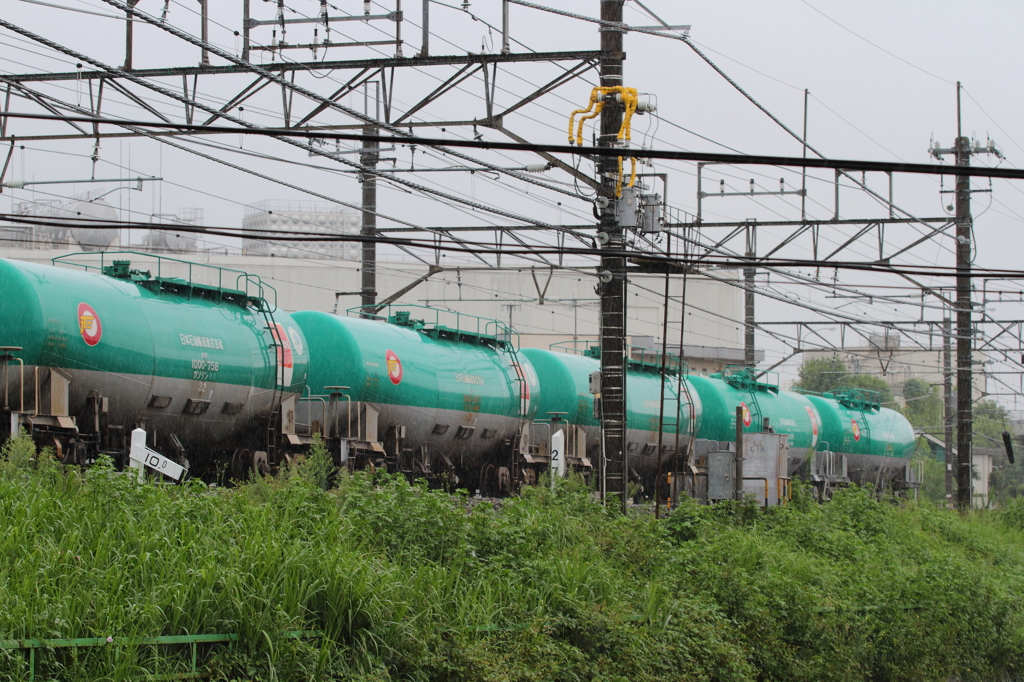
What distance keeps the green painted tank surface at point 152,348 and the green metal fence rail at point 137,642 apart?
286 inches

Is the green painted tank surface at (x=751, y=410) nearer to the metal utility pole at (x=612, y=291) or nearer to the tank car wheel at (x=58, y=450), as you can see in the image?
the metal utility pole at (x=612, y=291)

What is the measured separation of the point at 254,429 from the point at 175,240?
56.5 m

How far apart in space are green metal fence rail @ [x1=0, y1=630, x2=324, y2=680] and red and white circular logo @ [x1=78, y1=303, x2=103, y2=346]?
25.1 ft

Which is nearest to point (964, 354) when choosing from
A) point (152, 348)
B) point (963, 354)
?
point (963, 354)

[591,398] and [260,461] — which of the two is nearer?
[260,461]

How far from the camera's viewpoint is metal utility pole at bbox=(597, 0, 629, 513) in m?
16.4

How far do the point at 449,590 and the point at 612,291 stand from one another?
7.46 m

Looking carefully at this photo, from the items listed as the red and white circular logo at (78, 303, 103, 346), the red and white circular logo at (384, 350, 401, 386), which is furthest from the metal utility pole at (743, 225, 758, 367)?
the red and white circular logo at (78, 303, 103, 346)

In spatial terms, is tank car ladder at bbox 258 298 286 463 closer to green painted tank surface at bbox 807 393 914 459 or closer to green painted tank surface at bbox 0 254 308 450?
green painted tank surface at bbox 0 254 308 450

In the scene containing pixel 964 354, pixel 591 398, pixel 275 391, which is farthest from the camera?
pixel 964 354

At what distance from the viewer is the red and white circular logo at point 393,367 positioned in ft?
63.3

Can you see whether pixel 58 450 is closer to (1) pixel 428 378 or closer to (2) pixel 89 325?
(2) pixel 89 325

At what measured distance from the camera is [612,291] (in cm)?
1655

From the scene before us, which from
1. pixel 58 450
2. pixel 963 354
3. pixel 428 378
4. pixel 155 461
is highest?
pixel 963 354
